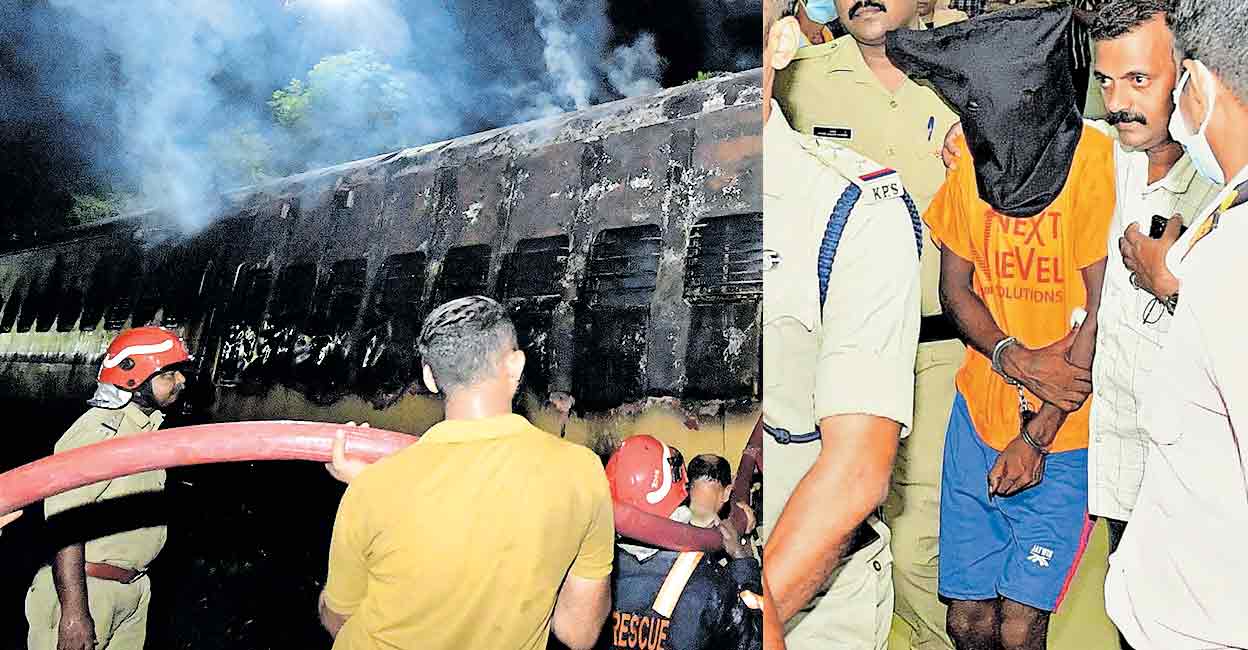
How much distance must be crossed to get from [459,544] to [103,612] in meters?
0.77

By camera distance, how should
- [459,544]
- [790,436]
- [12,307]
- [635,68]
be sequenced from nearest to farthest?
[459,544], [12,307], [635,68], [790,436]

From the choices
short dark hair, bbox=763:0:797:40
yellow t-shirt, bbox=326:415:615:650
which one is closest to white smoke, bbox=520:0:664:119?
short dark hair, bbox=763:0:797:40

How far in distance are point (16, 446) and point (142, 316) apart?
36 cm

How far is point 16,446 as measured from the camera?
2.34 meters

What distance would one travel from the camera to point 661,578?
2469 millimetres

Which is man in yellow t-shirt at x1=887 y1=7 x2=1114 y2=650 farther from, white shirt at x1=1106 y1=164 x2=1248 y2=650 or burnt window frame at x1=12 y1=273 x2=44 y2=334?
burnt window frame at x1=12 y1=273 x2=44 y2=334

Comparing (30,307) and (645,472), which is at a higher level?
(30,307)

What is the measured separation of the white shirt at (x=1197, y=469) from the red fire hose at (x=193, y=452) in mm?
1183

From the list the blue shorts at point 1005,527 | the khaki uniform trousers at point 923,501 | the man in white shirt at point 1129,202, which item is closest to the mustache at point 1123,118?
the man in white shirt at point 1129,202

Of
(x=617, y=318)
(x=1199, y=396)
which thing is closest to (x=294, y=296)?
(x=617, y=318)

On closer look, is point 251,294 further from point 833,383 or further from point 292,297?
point 833,383

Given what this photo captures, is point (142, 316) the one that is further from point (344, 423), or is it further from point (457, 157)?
point (457, 157)

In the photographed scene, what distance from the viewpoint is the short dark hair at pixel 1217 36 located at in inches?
99.4

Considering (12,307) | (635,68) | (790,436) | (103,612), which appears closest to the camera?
(103,612)
